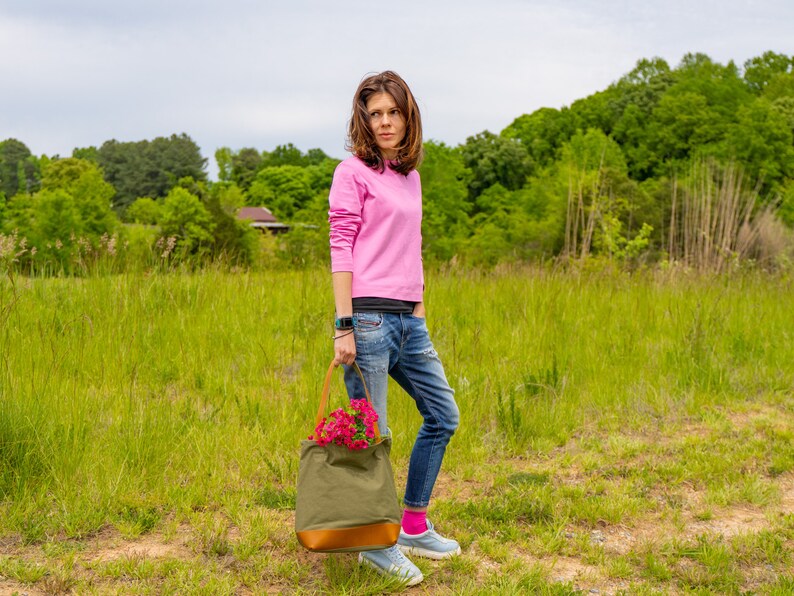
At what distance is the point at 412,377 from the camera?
10.5ft

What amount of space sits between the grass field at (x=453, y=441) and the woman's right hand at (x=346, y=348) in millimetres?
960

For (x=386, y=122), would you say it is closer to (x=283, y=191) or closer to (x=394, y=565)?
(x=394, y=565)

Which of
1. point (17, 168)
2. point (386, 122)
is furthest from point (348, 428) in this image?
point (17, 168)

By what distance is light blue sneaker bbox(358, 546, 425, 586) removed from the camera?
10.4 feet

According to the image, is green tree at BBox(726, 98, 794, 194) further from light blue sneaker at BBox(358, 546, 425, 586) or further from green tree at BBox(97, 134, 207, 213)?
green tree at BBox(97, 134, 207, 213)

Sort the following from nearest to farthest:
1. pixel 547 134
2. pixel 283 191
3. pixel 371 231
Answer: pixel 371 231 < pixel 547 134 < pixel 283 191

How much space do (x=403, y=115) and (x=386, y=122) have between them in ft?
0.30

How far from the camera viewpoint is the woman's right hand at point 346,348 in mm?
2910

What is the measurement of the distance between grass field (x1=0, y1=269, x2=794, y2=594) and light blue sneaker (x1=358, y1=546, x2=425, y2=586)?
0.05 metres

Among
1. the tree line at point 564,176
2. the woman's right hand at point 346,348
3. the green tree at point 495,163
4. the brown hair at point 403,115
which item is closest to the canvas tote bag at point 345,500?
the woman's right hand at point 346,348

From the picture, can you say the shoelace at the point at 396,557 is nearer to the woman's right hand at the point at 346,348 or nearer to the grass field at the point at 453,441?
the grass field at the point at 453,441

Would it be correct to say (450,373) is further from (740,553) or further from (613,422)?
(740,553)

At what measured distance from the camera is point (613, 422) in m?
5.59

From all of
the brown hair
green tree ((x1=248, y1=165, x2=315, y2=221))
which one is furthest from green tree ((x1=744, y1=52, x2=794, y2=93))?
the brown hair
